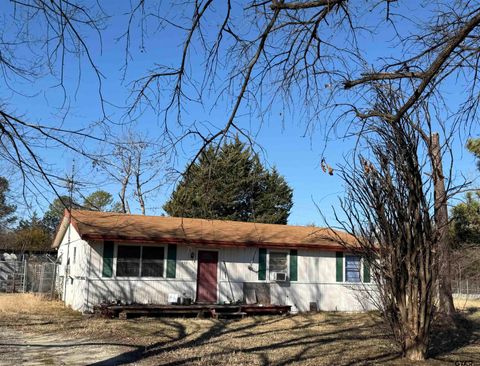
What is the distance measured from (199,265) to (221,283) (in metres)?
1.12

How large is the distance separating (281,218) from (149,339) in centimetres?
2727

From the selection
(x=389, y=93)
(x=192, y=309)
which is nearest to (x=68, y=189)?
(x=389, y=93)

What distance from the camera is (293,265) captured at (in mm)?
21422

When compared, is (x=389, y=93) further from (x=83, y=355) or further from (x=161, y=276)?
(x=161, y=276)

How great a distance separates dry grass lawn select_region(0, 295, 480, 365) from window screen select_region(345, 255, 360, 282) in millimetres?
3786

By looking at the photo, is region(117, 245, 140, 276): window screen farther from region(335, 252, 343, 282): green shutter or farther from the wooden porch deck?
region(335, 252, 343, 282): green shutter

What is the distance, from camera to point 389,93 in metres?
8.86

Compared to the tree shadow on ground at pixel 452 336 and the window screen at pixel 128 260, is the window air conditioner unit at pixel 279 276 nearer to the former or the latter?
the window screen at pixel 128 260

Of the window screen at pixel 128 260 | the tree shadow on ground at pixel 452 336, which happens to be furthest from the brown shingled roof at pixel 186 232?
the tree shadow on ground at pixel 452 336

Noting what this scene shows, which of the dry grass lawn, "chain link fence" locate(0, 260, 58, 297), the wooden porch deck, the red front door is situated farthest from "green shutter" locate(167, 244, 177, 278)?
"chain link fence" locate(0, 260, 58, 297)

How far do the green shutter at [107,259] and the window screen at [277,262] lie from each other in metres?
6.28

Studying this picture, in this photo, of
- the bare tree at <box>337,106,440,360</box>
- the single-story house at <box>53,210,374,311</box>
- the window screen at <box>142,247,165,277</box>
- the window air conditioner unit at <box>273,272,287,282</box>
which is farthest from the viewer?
the window air conditioner unit at <box>273,272,287,282</box>

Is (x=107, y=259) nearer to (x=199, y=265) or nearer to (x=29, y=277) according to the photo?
(x=199, y=265)

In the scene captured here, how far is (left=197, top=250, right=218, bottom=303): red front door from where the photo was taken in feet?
65.7
